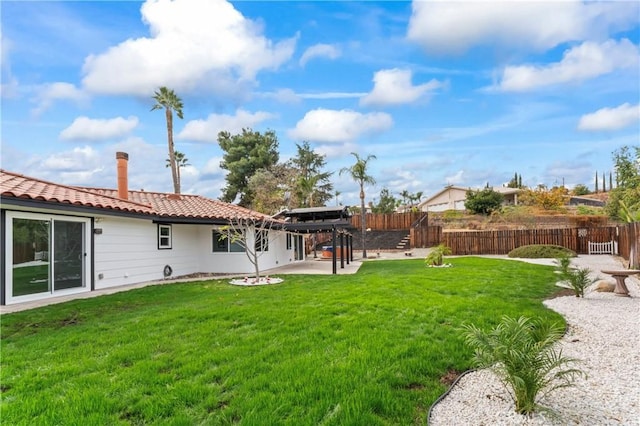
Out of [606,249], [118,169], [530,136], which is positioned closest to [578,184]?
[606,249]

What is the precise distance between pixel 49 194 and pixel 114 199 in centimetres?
252

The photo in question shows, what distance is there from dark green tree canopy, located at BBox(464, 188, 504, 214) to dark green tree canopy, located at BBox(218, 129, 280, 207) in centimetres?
1906

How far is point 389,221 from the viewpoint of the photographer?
3244cm

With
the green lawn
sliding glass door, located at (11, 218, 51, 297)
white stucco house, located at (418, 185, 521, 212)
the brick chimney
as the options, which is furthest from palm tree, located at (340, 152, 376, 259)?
white stucco house, located at (418, 185, 521, 212)

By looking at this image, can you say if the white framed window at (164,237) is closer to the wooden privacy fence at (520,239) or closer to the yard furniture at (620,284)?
the yard furniture at (620,284)

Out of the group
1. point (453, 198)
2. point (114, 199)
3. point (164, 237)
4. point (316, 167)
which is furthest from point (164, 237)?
point (453, 198)

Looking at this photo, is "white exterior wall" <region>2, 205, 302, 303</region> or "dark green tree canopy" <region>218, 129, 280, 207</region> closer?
"white exterior wall" <region>2, 205, 302, 303</region>

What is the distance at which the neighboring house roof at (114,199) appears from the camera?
8.00m

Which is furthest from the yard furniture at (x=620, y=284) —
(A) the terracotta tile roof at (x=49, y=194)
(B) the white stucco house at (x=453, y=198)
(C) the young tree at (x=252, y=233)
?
(B) the white stucco house at (x=453, y=198)

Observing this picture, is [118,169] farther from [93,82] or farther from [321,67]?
[321,67]

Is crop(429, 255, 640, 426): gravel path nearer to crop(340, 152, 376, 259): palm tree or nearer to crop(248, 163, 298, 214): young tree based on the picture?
crop(340, 152, 376, 259): palm tree

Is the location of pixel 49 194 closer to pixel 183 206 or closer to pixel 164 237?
pixel 164 237

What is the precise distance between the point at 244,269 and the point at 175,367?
9.80 meters

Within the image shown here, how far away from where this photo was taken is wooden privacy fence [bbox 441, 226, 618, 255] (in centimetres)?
2161
